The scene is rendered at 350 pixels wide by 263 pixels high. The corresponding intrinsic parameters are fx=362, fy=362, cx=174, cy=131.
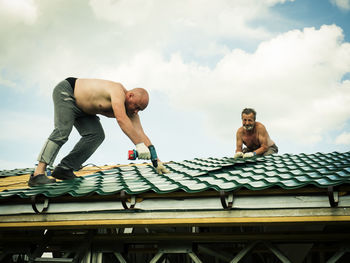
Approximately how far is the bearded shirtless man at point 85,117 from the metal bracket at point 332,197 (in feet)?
8.20

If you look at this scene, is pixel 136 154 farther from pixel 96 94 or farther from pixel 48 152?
pixel 48 152

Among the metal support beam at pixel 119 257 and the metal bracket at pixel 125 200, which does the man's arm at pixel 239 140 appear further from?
the metal bracket at pixel 125 200

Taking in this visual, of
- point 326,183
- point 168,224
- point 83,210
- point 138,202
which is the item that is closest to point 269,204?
point 326,183

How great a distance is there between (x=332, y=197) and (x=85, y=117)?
12.3ft

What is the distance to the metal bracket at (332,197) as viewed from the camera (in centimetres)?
309

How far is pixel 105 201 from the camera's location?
367 cm

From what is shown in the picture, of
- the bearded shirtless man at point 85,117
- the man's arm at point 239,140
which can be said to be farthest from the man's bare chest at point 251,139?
the bearded shirtless man at point 85,117

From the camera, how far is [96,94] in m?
5.14

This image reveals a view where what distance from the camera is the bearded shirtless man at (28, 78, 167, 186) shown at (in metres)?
4.89

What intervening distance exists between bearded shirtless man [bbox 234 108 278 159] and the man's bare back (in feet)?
12.5

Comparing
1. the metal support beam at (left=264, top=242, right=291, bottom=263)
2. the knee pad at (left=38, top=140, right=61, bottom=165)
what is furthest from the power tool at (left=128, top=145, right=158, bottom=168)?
the metal support beam at (left=264, top=242, right=291, bottom=263)

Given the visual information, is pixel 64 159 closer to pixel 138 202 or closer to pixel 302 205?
pixel 138 202

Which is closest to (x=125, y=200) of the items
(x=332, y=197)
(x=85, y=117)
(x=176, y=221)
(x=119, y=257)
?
(x=176, y=221)

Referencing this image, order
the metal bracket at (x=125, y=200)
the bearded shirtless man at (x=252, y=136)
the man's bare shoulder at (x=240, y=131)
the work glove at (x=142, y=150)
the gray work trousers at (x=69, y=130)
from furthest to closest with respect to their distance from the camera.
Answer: the man's bare shoulder at (x=240, y=131) < the bearded shirtless man at (x=252, y=136) < the gray work trousers at (x=69, y=130) < the work glove at (x=142, y=150) < the metal bracket at (x=125, y=200)
